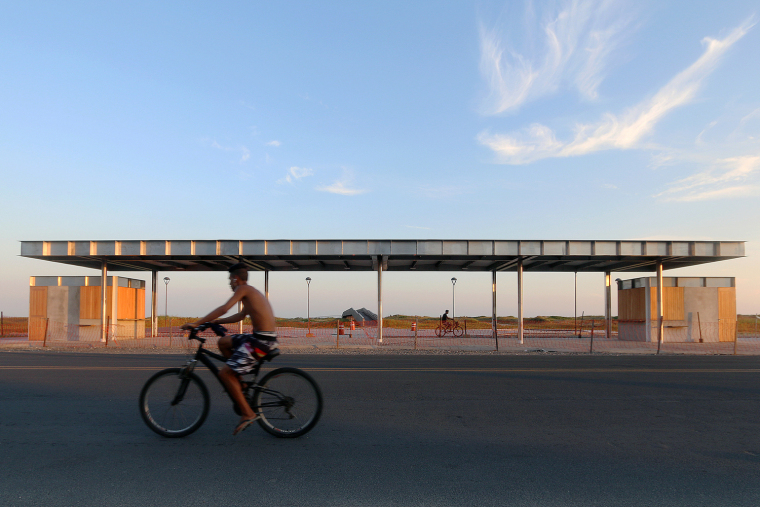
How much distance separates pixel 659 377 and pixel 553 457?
24.4ft

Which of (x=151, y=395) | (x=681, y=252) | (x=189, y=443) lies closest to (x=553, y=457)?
(x=189, y=443)

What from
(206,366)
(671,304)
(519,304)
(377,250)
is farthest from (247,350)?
(671,304)

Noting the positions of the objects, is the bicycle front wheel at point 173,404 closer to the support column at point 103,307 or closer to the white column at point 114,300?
the support column at point 103,307

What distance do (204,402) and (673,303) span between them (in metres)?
24.9

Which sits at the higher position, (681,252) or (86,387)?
(681,252)

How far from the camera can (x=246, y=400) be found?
546 cm

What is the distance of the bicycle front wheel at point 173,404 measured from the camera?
5.54 m

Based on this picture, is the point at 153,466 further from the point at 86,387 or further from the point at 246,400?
the point at 86,387

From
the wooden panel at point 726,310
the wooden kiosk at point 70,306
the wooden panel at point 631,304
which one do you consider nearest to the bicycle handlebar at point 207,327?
the wooden kiosk at point 70,306

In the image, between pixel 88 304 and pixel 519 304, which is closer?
pixel 519 304

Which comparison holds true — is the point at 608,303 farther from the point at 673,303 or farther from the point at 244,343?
the point at 244,343

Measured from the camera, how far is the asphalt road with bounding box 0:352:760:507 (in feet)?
13.0

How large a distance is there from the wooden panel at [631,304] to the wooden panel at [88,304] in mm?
25918

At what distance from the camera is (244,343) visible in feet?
17.4
